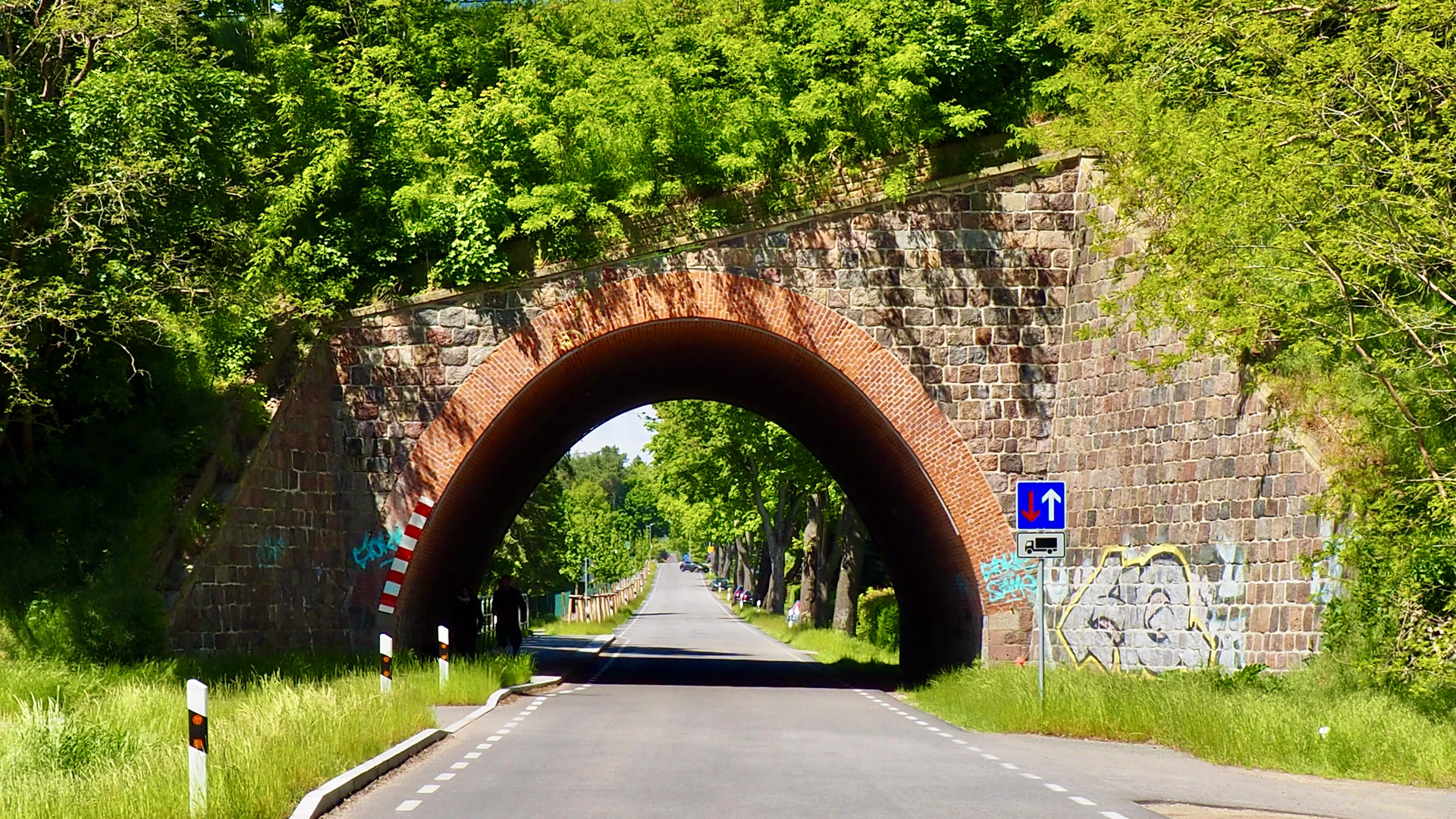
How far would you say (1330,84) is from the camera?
1645 cm

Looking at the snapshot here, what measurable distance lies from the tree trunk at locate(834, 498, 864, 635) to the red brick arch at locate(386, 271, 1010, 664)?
2145 cm

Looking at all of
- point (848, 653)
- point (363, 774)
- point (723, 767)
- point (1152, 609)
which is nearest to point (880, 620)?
point (848, 653)

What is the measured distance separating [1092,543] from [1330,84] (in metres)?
9.45

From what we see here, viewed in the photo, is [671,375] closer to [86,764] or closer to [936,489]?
[936,489]

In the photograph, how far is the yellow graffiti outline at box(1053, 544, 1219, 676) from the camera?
21250 mm

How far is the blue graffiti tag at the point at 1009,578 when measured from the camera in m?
24.8

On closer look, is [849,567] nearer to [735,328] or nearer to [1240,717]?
[735,328]

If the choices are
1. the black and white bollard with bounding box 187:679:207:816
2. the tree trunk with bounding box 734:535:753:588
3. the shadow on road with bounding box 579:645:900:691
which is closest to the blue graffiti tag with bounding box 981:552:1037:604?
the shadow on road with bounding box 579:645:900:691

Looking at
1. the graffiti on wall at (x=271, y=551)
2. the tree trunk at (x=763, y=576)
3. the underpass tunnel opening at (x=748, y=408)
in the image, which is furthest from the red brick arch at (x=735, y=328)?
the tree trunk at (x=763, y=576)

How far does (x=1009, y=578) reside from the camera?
975 inches

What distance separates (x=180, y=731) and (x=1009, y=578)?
13.9 m

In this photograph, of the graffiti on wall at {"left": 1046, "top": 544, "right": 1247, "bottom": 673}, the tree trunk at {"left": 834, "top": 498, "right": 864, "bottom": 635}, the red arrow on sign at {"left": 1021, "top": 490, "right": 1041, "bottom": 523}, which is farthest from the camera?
the tree trunk at {"left": 834, "top": 498, "right": 864, "bottom": 635}

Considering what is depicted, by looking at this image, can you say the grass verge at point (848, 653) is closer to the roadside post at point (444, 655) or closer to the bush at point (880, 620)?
the bush at point (880, 620)

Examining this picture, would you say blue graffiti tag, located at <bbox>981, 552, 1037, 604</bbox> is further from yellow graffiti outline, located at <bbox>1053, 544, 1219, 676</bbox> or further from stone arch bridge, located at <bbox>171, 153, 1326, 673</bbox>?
yellow graffiti outline, located at <bbox>1053, 544, 1219, 676</bbox>
